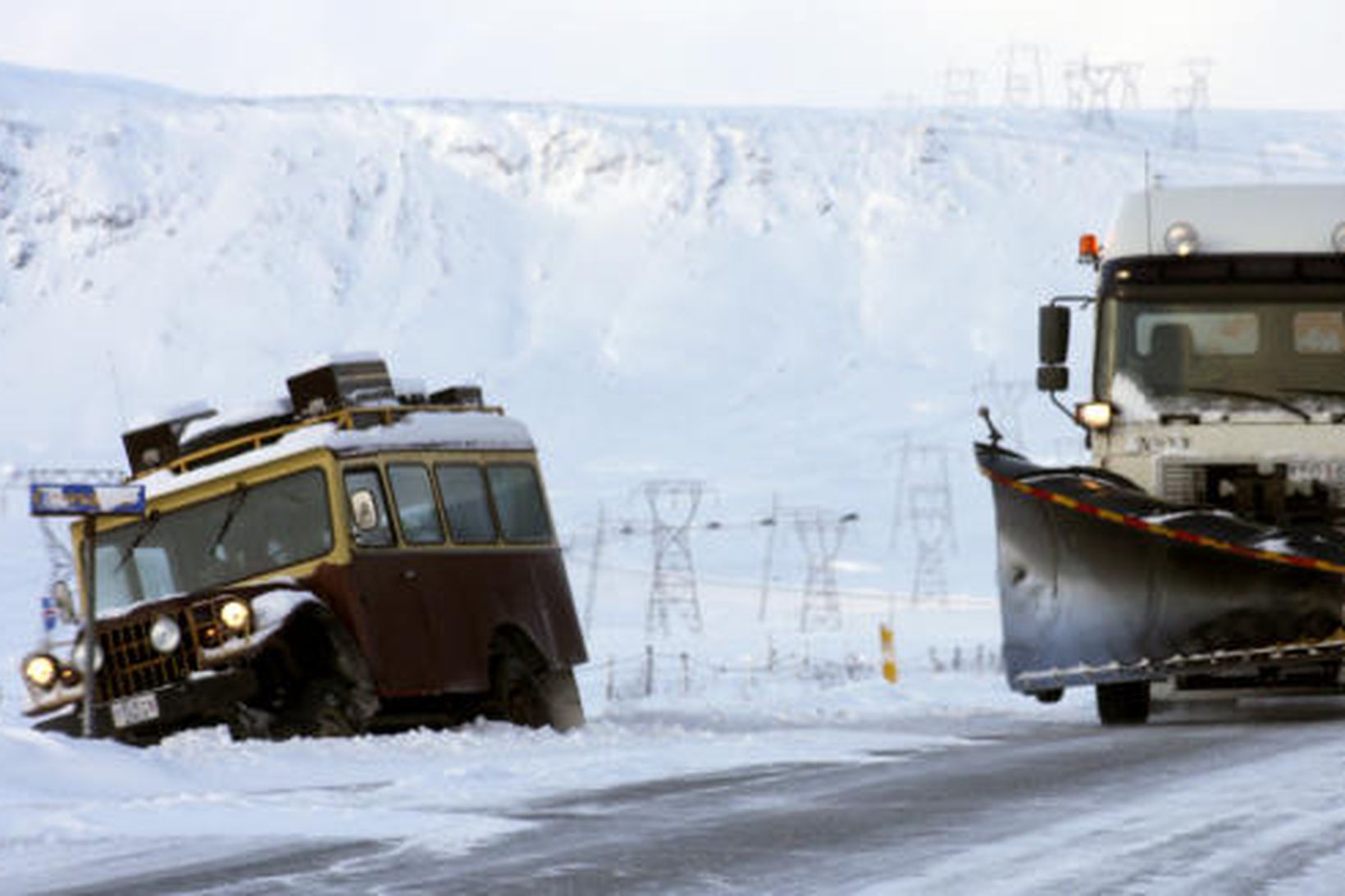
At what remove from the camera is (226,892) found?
9141 mm

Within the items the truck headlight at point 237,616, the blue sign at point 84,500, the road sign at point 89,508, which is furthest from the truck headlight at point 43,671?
the blue sign at point 84,500

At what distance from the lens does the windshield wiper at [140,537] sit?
19.1 m

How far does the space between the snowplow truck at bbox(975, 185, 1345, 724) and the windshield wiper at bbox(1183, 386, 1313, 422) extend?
0.01 meters

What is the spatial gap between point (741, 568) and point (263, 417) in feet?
291

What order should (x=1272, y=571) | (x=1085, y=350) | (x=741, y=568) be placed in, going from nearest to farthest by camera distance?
(x=1272, y=571), (x=741, y=568), (x=1085, y=350)

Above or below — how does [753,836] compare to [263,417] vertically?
below

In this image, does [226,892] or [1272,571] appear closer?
[226,892]

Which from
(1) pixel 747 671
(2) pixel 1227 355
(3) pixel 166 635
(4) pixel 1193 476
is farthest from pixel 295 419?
(1) pixel 747 671

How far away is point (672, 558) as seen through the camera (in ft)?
347

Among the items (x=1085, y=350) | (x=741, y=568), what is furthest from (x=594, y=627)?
(x=1085, y=350)

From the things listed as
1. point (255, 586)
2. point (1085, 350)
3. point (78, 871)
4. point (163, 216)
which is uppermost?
point (163, 216)

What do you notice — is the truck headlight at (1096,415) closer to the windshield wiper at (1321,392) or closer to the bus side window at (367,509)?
the windshield wiper at (1321,392)

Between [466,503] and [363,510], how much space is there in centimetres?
136

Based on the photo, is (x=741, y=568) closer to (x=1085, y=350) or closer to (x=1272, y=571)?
(x=1085, y=350)
